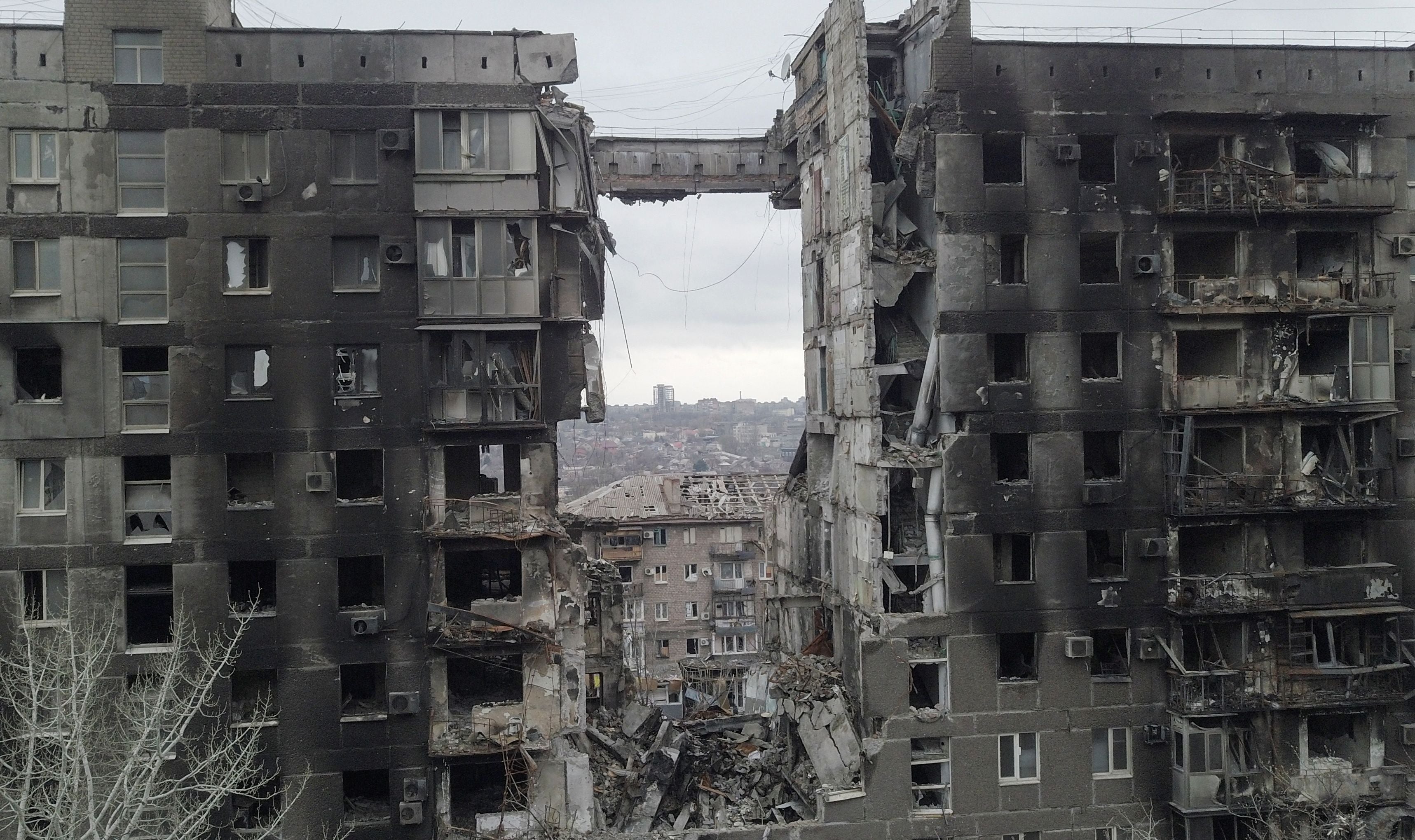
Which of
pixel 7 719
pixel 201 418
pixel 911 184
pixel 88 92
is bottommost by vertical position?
pixel 7 719

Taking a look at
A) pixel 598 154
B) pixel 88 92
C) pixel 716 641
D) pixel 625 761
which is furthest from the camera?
pixel 716 641

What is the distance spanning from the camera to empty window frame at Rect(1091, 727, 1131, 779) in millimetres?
29641

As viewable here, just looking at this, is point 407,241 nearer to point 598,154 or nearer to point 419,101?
point 419,101

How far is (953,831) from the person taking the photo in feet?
96.1

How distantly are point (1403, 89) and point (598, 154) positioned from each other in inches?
993

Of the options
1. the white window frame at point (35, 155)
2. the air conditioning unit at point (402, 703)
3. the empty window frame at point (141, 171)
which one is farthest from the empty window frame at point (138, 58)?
the air conditioning unit at point (402, 703)

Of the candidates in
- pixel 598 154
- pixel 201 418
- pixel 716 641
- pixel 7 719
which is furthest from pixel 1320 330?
pixel 716 641

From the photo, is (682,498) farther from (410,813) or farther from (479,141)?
(479,141)

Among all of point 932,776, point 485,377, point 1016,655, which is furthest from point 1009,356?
point 485,377

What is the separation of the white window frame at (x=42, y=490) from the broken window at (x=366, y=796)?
10.4 m

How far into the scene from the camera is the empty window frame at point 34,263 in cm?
2775

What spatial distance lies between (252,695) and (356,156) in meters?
14.9

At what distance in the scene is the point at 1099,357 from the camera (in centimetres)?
3170

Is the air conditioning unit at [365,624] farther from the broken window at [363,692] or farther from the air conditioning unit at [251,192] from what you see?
the air conditioning unit at [251,192]
